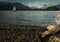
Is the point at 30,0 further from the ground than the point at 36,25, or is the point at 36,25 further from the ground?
the point at 30,0

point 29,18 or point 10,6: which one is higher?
point 10,6

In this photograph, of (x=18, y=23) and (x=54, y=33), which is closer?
(x=54, y=33)

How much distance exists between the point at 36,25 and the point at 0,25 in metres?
0.62

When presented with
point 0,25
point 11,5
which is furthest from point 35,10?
point 0,25

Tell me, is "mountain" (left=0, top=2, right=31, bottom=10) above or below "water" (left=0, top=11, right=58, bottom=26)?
above

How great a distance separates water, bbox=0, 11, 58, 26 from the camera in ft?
9.78

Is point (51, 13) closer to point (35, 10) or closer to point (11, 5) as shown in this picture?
point (35, 10)

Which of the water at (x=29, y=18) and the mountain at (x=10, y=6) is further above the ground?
the mountain at (x=10, y=6)

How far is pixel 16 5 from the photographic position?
10.2 ft

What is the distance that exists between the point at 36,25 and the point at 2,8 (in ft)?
2.24

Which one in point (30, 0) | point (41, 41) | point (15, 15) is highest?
point (30, 0)

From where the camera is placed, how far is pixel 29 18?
3.04 meters

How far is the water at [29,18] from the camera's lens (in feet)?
9.78

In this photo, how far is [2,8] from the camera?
315 cm
